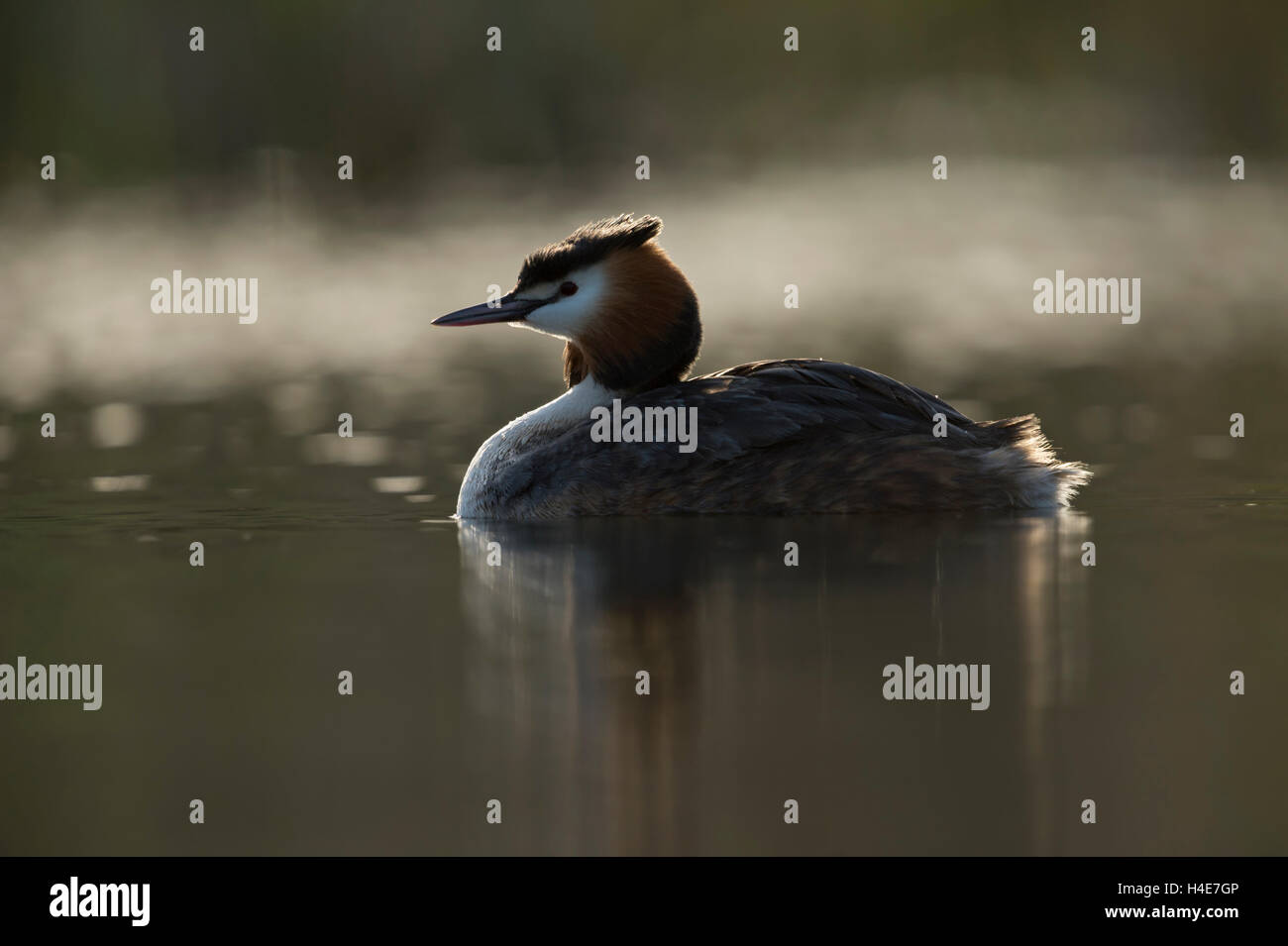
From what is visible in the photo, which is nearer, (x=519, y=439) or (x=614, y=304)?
(x=614, y=304)

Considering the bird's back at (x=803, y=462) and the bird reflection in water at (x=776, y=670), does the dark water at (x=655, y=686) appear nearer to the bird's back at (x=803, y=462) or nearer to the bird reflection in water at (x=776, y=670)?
the bird reflection in water at (x=776, y=670)

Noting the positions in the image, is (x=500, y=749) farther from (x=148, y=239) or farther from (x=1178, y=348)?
(x=148, y=239)

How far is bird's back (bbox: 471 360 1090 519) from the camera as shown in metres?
10.5

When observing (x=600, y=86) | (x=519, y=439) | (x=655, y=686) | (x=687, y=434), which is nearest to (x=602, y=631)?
(x=655, y=686)

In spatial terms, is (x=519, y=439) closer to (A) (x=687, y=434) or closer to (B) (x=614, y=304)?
(B) (x=614, y=304)

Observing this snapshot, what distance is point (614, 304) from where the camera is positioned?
11.1 meters

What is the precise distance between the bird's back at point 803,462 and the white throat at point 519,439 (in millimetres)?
263

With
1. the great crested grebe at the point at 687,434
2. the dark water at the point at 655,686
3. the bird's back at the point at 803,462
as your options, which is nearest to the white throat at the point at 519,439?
the great crested grebe at the point at 687,434

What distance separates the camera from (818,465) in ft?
34.6

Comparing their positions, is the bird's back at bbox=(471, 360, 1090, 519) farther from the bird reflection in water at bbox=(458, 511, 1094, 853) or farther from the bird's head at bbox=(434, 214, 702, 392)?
the bird's head at bbox=(434, 214, 702, 392)

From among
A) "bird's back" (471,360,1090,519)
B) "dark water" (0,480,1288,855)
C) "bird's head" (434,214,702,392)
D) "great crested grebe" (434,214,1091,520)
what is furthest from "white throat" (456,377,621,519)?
"dark water" (0,480,1288,855)

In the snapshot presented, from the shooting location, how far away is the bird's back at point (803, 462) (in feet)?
34.6

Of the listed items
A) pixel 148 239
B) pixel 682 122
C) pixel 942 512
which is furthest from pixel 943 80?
pixel 942 512

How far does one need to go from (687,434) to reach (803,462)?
0.64 metres
